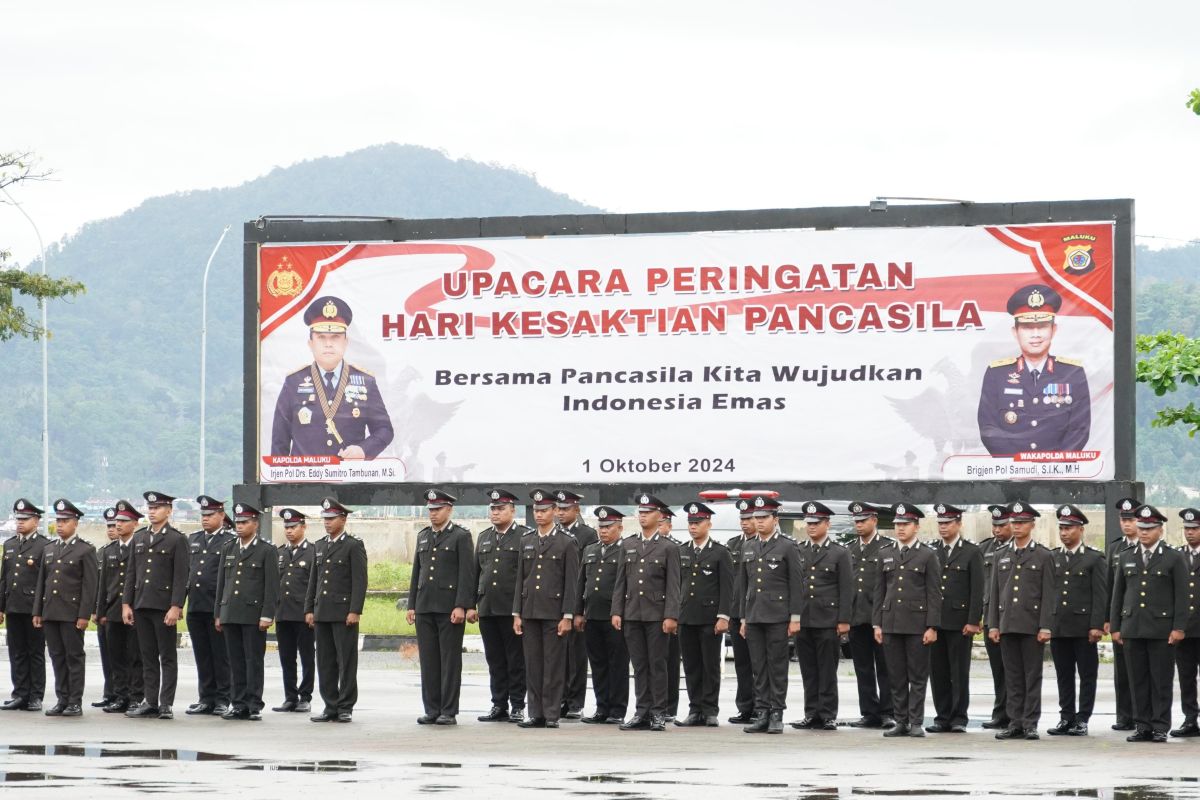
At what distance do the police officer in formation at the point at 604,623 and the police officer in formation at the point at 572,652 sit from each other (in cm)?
12

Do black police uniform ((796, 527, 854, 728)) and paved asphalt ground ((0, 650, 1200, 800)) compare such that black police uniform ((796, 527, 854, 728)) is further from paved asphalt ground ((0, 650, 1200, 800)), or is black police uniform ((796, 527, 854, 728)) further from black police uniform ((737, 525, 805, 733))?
paved asphalt ground ((0, 650, 1200, 800))

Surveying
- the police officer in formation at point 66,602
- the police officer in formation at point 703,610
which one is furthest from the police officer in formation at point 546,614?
the police officer in formation at point 66,602

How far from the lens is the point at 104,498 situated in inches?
5276

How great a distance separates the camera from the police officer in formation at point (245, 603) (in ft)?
54.0

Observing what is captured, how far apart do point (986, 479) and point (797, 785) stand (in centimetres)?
824

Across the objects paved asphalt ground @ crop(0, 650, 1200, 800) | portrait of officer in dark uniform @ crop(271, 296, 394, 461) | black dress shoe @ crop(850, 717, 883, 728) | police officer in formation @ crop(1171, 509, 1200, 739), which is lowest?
Answer: black dress shoe @ crop(850, 717, 883, 728)

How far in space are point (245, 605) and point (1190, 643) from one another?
6.94 m

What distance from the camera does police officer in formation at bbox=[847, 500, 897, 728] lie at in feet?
53.1

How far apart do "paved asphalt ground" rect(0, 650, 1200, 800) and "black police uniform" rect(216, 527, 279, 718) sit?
397 millimetres

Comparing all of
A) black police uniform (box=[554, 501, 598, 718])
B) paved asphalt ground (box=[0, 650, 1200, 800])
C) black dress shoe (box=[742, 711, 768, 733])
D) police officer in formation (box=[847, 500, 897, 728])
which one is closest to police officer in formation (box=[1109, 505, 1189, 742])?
paved asphalt ground (box=[0, 650, 1200, 800])

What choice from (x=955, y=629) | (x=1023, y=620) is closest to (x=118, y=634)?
(x=955, y=629)

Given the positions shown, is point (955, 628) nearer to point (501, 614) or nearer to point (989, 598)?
point (989, 598)

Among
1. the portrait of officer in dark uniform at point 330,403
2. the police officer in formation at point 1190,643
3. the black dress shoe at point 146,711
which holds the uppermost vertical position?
the portrait of officer in dark uniform at point 330,403

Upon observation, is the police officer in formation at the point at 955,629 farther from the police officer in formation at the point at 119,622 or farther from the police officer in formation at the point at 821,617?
the police officer in formation at the point at 119,622
